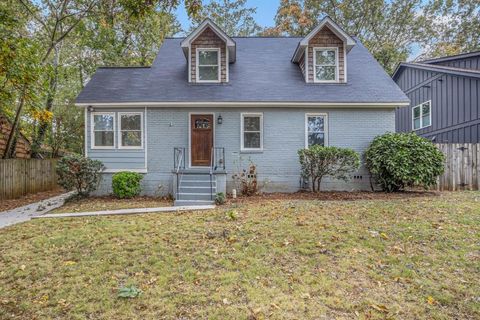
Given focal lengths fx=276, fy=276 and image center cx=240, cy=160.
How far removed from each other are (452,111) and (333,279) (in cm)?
1333

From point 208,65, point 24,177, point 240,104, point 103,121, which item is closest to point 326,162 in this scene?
point 240,104

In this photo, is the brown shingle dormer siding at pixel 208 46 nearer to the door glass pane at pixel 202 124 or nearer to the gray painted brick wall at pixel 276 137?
the gray painted brick wall at pixel 276 137

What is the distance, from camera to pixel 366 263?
4.25m

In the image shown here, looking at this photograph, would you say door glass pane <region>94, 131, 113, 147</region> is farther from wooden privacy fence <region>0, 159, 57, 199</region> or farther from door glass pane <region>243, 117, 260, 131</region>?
door glass pane <region>243, 117, 260, 131</region>

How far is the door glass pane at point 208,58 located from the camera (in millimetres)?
11203

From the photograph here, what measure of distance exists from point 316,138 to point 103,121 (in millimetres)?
8187

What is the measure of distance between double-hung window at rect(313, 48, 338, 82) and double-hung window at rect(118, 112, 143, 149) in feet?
23.7

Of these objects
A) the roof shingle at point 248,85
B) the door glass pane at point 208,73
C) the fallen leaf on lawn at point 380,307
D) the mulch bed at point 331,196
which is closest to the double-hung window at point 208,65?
the door glass pane at point 208,73

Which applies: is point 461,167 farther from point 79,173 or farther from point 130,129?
point 79,173

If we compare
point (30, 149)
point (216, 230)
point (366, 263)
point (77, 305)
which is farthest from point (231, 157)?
point (30, 149)

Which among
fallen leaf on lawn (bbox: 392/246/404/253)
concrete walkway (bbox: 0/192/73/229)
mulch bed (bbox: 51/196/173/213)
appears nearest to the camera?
fallen leaf on lawn (bbox: 392/246/404/253)

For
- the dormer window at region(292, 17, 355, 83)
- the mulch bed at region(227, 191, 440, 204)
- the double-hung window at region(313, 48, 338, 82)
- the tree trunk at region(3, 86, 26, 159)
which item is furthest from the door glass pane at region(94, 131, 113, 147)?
the double-hung window at region(313, 48, 338, 82)

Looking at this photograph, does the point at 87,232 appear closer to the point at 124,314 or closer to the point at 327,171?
the point at 124,314

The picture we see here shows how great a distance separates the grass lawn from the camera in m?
3.27
